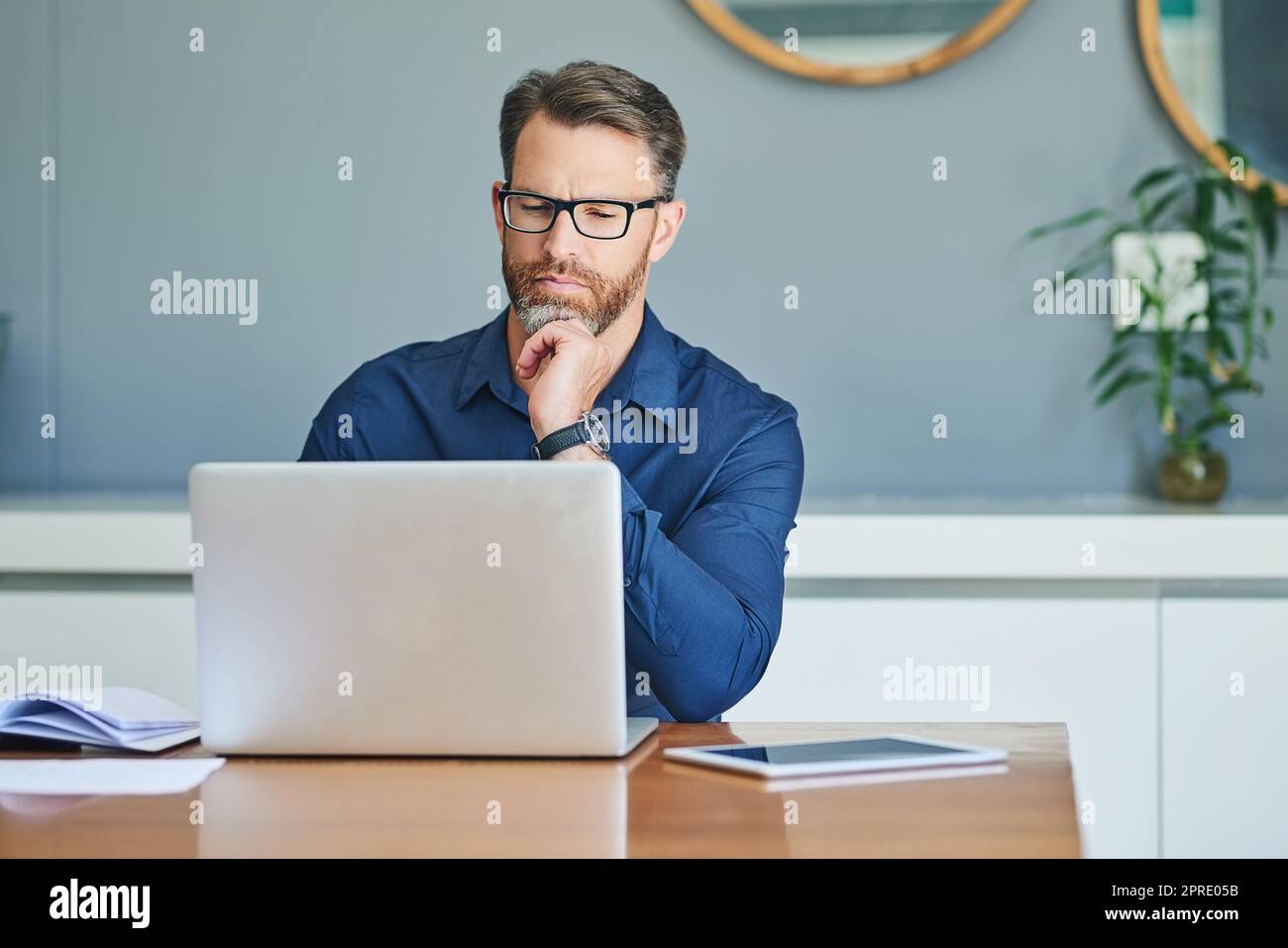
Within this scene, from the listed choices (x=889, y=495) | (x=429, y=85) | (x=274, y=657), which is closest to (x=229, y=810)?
(x=274, y=657)

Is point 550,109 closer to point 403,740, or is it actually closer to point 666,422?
point 666,422

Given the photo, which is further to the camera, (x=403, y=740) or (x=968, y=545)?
(x=968, y=545)

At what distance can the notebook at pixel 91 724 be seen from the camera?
51.8 inches

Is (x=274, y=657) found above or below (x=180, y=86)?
below

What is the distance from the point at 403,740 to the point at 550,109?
1.04 m

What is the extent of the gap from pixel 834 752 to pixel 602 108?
104cm

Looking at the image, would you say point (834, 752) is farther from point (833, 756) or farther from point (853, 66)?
point (853, 66)

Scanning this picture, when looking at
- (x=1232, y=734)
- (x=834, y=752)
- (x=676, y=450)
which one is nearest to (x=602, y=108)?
(x=676, y=450)

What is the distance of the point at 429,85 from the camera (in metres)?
2.86

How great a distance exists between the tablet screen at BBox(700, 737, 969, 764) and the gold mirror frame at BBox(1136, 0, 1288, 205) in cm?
178

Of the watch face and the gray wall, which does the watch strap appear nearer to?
the watch face

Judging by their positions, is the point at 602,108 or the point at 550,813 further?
the point at 602,108

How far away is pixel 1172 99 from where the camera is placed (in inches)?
104

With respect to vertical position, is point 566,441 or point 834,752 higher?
point 566,441
